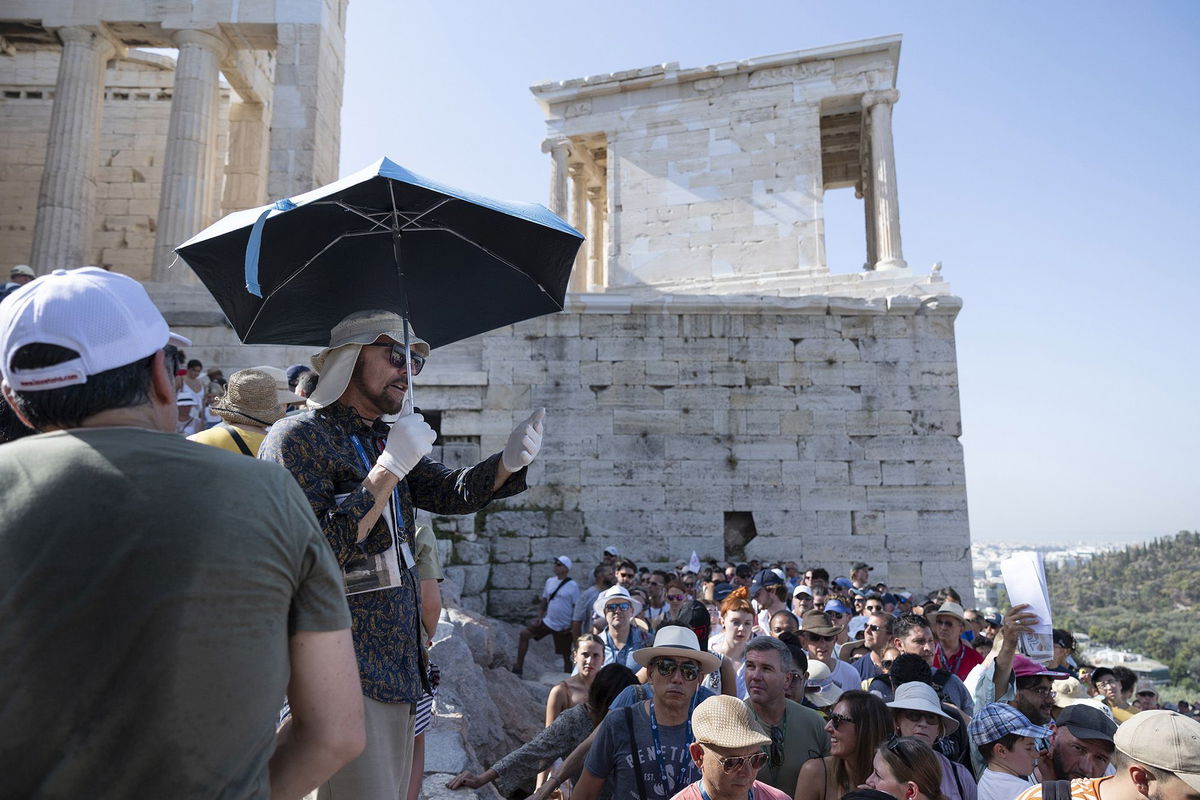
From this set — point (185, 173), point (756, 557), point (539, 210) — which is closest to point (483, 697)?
point (539, 210)

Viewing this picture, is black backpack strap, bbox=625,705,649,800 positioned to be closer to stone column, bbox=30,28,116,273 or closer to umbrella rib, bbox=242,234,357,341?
umbrella rib, bbox=242,234,357,341

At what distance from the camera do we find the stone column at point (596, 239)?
22703 mm

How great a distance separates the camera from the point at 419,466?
9.77 feet

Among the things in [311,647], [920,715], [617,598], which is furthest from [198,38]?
[311,647]

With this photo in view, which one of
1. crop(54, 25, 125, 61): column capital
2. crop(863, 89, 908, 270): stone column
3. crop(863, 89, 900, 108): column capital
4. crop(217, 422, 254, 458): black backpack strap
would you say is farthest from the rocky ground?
crop(863, 89, 900, 108): column capital

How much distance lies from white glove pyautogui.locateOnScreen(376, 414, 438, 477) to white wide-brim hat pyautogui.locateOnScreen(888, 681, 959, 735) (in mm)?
2677

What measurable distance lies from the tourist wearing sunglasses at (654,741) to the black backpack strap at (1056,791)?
1.26 m

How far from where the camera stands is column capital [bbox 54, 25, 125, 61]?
1538cm

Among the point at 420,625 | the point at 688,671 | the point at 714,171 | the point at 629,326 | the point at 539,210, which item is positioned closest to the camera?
the point at 420,625

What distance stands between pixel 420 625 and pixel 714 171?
636 inches

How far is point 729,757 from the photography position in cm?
293

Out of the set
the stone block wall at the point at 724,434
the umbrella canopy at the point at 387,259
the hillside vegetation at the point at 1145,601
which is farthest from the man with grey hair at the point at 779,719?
the hillside vegetation at the point at 1145,601

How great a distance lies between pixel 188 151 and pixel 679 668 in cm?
1461

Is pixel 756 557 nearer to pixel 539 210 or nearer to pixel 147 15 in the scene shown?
pixel 539 210
